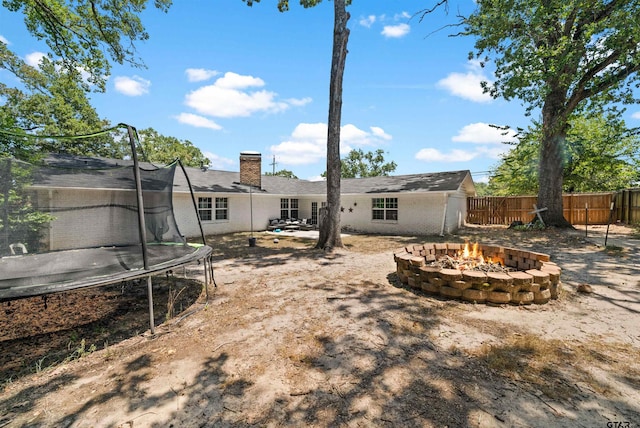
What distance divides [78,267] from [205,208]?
10.3 meters

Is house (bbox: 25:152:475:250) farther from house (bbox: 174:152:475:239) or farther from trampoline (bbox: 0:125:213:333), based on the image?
trampoline (bbox: 0:125:213:333)

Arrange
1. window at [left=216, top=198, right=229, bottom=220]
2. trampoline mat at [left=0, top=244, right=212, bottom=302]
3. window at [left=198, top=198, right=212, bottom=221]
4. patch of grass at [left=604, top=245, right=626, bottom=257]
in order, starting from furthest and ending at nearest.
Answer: window at [left=216, top=198, right=229, bottom=220]
window at [left=198, top=198, right=212, bottom=221]
patch of grass at [left=604, top=245, right=626, bottom=257]
trampoline mat at [left=0, top=244, right=212, bottom=302]

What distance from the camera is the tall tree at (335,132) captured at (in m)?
9.84

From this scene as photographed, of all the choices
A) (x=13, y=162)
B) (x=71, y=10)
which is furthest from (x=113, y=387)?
(x=71, y=10)

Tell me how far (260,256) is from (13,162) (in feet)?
19.3

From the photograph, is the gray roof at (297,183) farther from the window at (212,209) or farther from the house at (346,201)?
the window at (212,209)

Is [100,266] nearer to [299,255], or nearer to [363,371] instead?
[363,371]

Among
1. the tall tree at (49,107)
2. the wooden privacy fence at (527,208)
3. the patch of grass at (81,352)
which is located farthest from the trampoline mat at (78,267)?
the wooden privacy fence at (527,208)

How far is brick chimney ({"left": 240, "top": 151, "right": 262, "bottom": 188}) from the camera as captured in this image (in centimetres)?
1631

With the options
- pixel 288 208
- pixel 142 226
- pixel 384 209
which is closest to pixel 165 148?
pixel 288 208

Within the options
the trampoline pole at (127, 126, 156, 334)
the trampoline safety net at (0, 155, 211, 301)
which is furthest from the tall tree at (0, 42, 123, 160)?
the trampoline pole at (127, 126, 156, 334)

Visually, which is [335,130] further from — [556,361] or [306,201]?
[556,361]

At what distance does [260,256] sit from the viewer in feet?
29.1

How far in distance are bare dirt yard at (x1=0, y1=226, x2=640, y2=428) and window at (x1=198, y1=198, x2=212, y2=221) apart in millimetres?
8417
